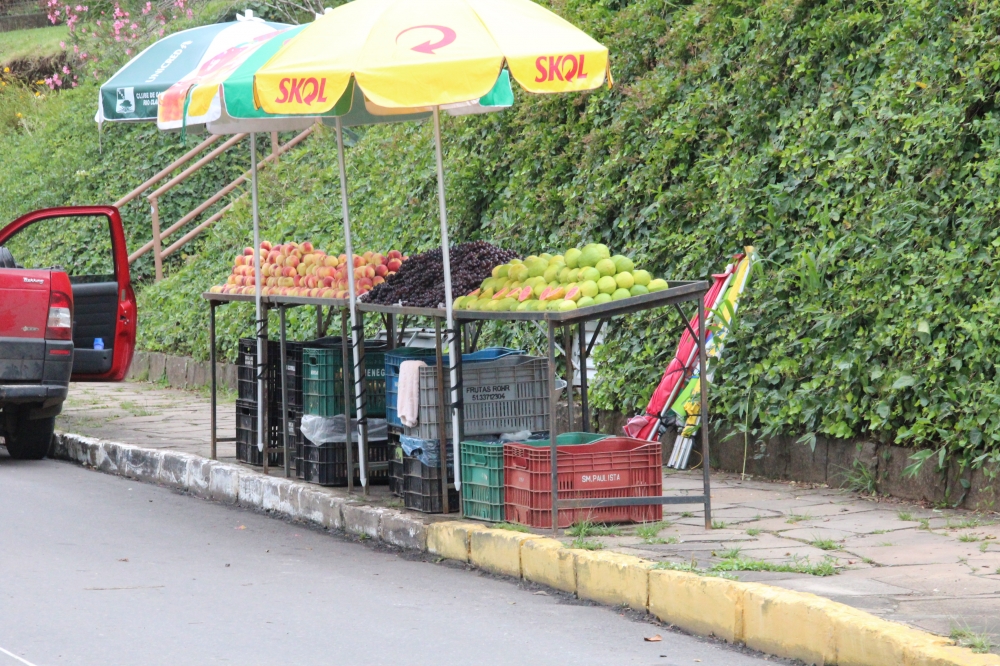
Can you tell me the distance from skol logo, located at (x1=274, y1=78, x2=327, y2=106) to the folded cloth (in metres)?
1.54

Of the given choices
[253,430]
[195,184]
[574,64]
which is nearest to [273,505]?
[253,430]

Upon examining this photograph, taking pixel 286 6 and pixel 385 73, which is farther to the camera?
pixel 286 6

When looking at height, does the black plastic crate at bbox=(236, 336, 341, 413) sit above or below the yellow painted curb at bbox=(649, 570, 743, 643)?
above

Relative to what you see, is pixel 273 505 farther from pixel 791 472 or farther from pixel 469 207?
pixel 469 207

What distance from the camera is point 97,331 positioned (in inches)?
447

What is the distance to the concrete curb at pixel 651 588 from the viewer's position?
4.48 m

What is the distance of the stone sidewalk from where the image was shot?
16.1ft

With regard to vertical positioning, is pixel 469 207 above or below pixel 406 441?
above

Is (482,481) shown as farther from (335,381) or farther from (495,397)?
(335,381)

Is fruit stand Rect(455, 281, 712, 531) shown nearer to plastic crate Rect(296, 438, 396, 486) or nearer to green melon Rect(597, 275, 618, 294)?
green melon Rect(597, 275, 618, 294)

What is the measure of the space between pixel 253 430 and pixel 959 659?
19.1ft

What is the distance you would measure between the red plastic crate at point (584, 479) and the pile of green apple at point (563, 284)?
30.0 inches

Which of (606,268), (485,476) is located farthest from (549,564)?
(606,268)

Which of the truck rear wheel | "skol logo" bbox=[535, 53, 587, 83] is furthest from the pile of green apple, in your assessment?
the truck rear wheel
